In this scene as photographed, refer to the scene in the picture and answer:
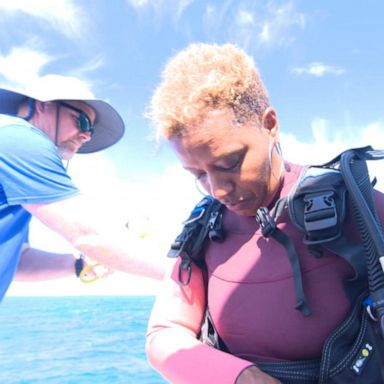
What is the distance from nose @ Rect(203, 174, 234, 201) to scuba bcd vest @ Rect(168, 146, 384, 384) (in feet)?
0.41

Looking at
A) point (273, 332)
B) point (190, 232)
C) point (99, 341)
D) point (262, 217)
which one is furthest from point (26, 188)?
point (99, 341)

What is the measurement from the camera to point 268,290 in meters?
1.12

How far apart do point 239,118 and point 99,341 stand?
634 inches

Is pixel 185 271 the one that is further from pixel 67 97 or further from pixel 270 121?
pixel 67 97

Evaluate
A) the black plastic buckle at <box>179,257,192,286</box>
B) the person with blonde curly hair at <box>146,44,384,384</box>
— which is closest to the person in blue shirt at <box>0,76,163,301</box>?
the black plastic buckle at <box>179,257,192,286</box>

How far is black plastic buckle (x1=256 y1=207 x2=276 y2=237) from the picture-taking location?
1.16 m

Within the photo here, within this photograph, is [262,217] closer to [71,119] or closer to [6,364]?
[71,119]

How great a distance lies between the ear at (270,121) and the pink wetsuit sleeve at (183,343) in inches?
22.6

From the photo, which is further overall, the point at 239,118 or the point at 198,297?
the point at 198,297

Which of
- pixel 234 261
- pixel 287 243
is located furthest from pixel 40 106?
pixel 287 243

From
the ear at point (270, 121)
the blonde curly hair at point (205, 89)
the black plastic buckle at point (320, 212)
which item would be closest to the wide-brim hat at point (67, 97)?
the blonde curly hair at point (205, 89)

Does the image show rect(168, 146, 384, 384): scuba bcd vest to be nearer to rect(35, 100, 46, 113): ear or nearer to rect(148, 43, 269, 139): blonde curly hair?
rect(148, 43, 269, 139): blonde curly hair

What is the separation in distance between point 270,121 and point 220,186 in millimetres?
318

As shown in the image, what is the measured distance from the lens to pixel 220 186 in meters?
1.24
